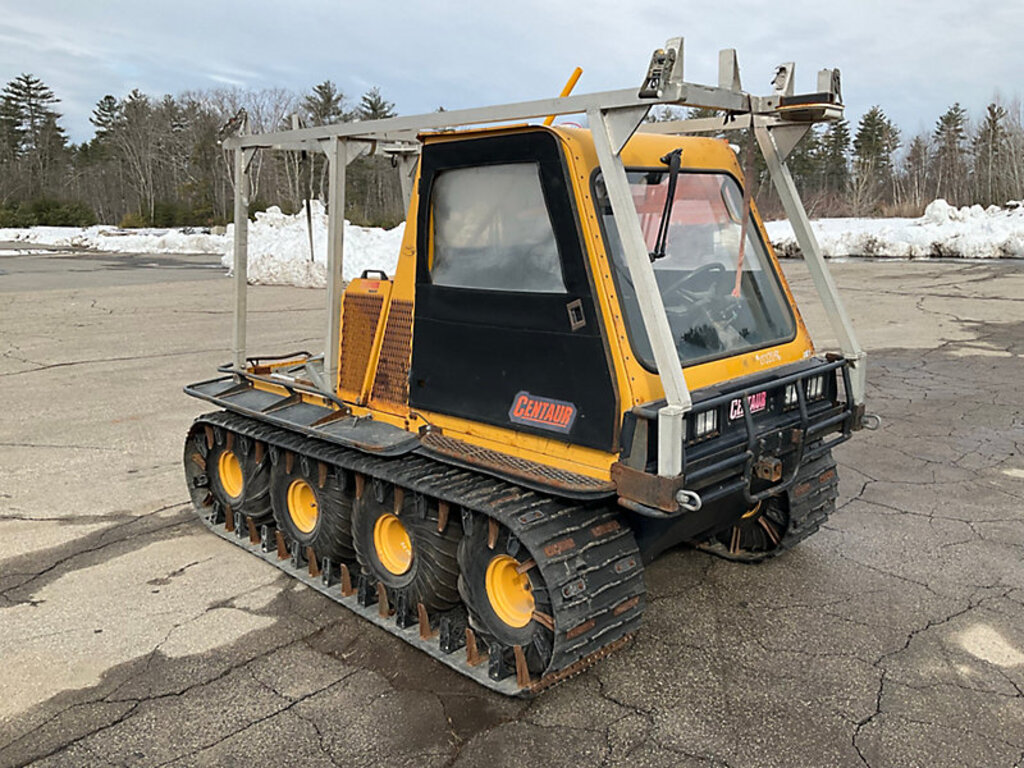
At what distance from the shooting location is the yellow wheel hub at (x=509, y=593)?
3789 mm

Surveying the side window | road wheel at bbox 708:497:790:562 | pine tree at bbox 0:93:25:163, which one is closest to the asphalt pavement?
road wheel at bbox 708:497:790:562

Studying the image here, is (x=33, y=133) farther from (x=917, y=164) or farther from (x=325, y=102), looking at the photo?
(x=917, y=164)

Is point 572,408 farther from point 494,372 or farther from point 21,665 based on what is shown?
point 21,665

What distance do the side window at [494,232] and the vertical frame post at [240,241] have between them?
5.97ft

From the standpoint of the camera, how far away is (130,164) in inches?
2419

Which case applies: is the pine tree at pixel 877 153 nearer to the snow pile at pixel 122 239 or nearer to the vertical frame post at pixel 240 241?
the snow pile at pixel 122 239

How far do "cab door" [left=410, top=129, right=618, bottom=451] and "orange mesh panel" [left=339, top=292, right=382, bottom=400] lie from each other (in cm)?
43

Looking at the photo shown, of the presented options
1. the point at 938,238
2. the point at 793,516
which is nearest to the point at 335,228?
the point at 793,516

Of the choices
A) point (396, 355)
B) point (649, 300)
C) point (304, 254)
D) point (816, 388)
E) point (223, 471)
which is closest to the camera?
point (649, 300)

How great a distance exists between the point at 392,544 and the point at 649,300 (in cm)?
215

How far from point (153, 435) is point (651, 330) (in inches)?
253

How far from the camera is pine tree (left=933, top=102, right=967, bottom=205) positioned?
192ft

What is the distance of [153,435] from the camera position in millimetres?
Answer: 8164

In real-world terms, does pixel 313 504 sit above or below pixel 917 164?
below
